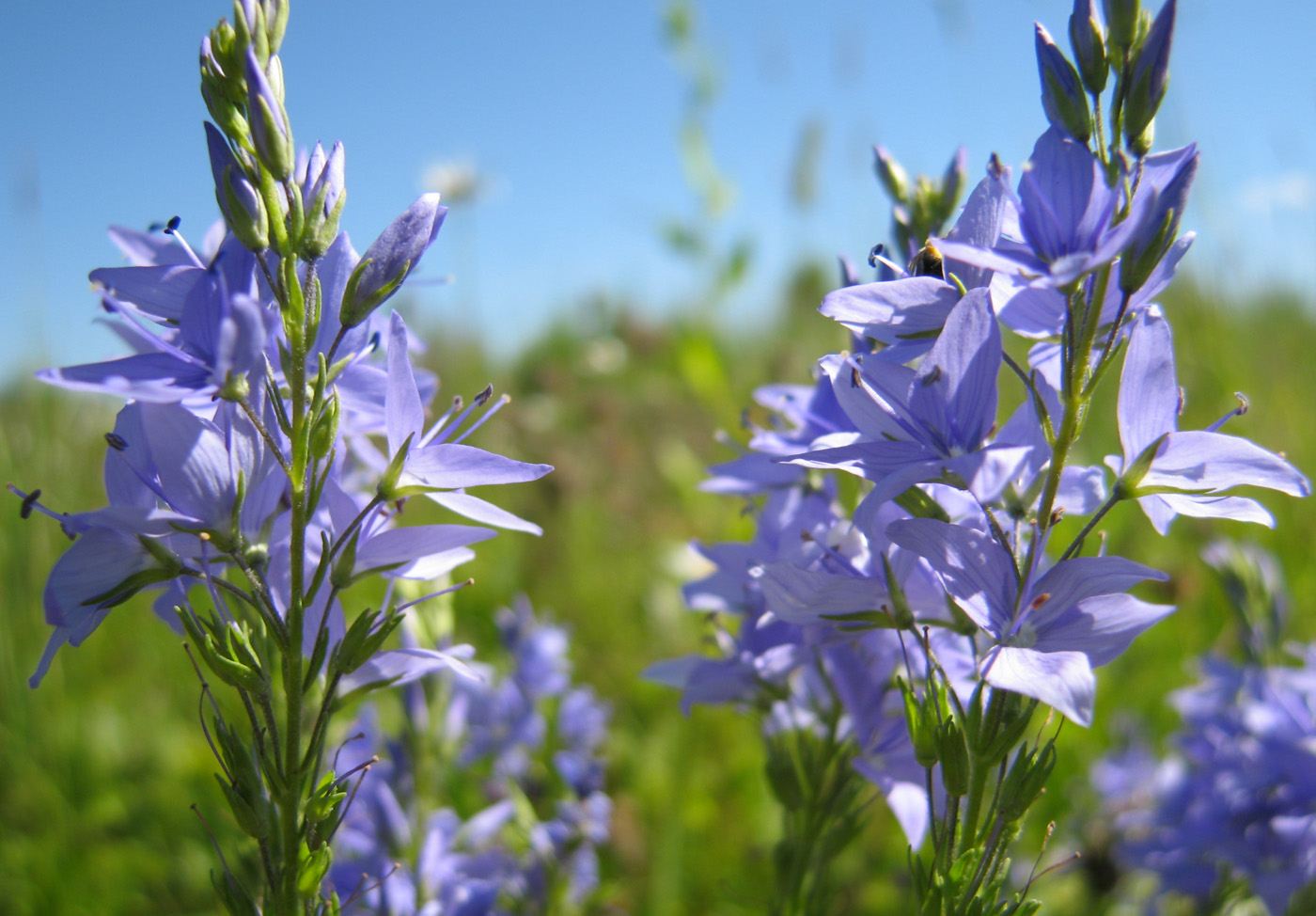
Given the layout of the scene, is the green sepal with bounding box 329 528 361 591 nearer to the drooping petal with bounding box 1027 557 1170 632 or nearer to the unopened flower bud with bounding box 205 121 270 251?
the unopened flower bud with bounding box 205 121 270 251

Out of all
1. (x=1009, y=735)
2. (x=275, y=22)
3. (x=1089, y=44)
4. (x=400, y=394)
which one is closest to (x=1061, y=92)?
(x=1089, y=44)

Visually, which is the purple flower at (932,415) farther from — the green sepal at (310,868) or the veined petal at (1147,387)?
the green sepal at (310,868)

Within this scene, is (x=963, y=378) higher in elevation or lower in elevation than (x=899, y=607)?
higher

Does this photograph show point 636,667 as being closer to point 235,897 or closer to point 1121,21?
point 235,897

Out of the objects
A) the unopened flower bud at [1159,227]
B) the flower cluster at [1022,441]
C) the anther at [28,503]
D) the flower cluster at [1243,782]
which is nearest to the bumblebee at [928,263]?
the flower cluster at [1022,441]

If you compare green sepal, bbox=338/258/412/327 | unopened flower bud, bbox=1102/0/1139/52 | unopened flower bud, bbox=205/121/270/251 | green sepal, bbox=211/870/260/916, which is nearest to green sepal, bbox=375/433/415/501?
green sepal, bbox=338/258/412/327

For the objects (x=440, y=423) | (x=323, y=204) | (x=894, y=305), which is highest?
(x=323, y=204)

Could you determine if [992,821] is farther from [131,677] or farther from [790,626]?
[131,677]
